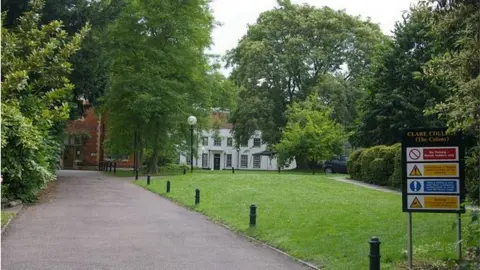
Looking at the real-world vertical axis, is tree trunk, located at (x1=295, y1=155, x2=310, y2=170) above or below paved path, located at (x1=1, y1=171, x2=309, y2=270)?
above

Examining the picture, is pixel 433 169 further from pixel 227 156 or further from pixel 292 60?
pixel 227 156

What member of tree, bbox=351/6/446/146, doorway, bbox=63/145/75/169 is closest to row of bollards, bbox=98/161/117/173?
doorway, bbox=63/145/75/169

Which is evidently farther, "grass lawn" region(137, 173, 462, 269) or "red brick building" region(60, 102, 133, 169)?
"red brick building" region(60, 102, 133, 169)

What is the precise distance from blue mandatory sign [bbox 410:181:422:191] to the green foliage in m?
41.7

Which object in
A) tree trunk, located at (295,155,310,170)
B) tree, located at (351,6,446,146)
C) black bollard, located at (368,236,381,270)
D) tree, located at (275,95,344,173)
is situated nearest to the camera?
black bollard, located at (368,236,381,270)

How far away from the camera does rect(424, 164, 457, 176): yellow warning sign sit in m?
8.68

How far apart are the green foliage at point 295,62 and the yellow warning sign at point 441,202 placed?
1644 inches

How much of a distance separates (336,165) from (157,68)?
61.0ft

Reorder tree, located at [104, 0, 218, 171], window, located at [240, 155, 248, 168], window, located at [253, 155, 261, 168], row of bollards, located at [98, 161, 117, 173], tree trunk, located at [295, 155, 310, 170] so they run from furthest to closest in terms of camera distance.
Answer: window, located at [240, 155, 248, 168] → window, located at [253, 155, 261, 168] → row of bollards, located at [98, 161, 117, 173] → tree trunk, located at [295, 155, 310, 170] → tree, located at [104, 0, 218, 171]

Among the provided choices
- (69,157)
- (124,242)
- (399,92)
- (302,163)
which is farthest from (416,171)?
(69,157)

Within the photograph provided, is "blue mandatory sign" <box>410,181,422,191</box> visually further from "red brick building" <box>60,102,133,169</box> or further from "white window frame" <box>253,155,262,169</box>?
"white window frame" <box>253,155,262,169</box>

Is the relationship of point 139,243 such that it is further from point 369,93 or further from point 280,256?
point 369,93

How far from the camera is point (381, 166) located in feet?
88.5

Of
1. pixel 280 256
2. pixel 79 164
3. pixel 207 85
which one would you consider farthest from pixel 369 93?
Result: pixel 79 164
